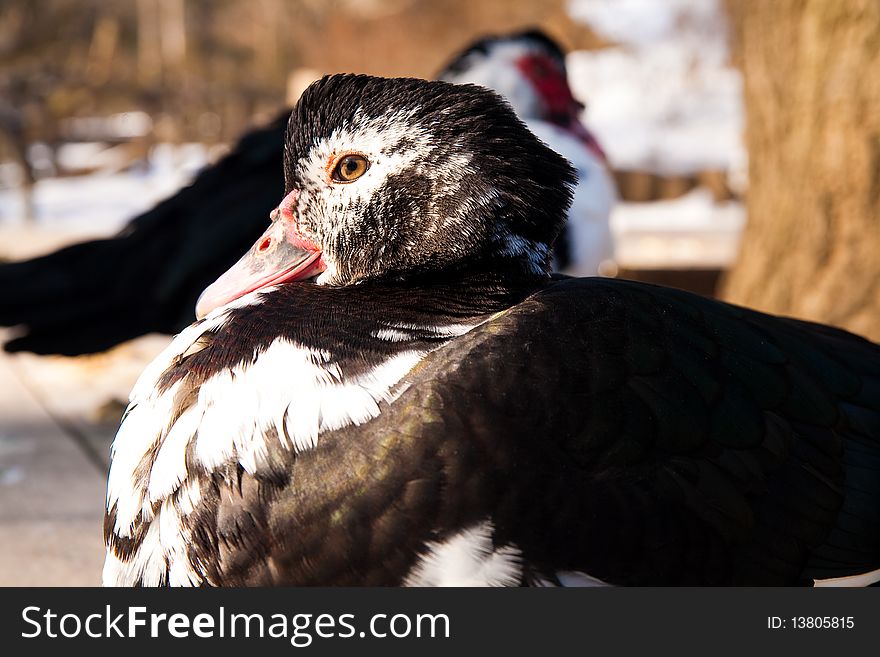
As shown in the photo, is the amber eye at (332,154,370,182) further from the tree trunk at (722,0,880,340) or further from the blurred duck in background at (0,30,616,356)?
the tree trunk at (722,0,880,340)

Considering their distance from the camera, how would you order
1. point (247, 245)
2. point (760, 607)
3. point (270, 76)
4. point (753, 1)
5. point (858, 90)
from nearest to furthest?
point (760, 607), point (247, 245), point (858, 90), point (753, 1), point (270, 76)

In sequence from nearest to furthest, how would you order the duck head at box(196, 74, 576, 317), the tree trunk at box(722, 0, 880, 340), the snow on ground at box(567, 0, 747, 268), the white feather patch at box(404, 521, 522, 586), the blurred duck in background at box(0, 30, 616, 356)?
the white feather patch at box(404, 521, 522, 586) → the duck head at box(196, 74, 576, 317) → the blurred duck in background at box(0, 30, 616, 356) → the tree trunk at box(722, 0, 880, 340) → the snow on ground at box(567, 0, 747, 268)

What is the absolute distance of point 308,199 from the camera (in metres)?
2.09

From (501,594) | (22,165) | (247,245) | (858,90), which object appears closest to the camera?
(501,594)

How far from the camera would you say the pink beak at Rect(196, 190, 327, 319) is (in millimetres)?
2125

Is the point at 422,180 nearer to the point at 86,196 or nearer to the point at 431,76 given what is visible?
the point at 431,76

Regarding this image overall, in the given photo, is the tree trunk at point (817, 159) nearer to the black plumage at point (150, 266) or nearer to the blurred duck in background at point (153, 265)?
the blurred duck in background at point (153, 265)

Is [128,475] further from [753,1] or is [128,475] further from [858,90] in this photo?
[753,1]

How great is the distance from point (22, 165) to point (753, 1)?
31.5 ft

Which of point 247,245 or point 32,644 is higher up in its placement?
point 247,245

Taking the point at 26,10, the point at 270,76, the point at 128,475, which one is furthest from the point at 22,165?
the point at 270,76

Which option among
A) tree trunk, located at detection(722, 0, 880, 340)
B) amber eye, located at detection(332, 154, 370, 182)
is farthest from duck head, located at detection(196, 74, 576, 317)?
tree trunk, located at detection(722, 0, 880, 340)

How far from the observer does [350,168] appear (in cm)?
202

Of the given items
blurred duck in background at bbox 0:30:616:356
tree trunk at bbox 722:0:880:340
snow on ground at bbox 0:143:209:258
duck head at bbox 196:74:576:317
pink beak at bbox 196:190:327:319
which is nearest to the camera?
duck head at bbox 196:74:576:317
